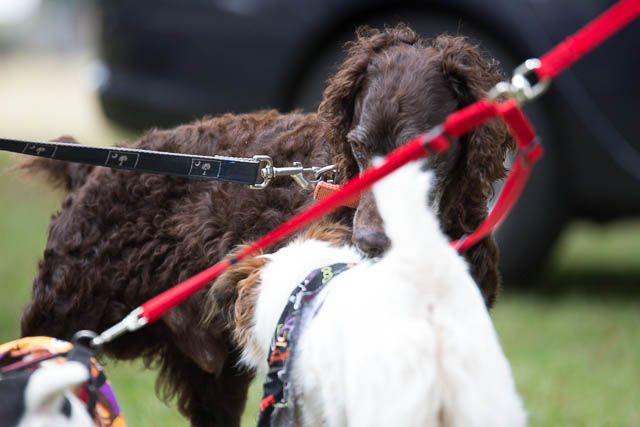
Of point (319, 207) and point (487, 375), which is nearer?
point (487, 375)

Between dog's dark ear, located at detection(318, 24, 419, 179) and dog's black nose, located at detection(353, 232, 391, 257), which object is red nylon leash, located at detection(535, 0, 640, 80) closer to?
dog's black nose, located at detection(353, 232, 391, 257)

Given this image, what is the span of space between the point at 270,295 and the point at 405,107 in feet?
1.94

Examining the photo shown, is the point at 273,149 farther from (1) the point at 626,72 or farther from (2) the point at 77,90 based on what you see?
(2) the point at 77,90

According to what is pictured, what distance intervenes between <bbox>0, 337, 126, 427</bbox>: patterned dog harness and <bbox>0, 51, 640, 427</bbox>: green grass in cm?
88

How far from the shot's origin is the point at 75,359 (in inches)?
62.3

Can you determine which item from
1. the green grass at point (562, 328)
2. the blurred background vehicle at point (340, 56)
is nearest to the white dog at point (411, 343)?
the green grass at point (562, 328)

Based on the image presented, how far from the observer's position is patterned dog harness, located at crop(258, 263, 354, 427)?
167 centimetres

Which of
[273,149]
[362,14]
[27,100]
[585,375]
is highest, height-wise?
[27,100]

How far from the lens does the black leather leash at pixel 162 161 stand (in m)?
2.27

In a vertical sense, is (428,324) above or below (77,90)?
below

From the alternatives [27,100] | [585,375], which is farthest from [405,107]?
[27,100]

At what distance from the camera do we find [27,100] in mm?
16734

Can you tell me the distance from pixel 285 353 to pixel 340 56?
319 cm

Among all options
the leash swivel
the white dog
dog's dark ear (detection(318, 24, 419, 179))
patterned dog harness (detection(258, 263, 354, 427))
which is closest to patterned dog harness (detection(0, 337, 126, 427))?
the leash swivel
